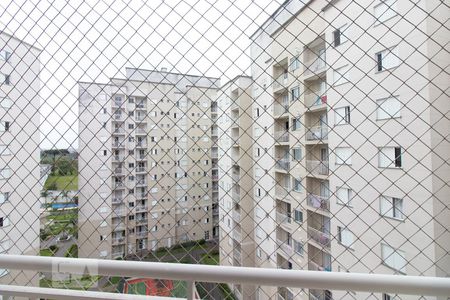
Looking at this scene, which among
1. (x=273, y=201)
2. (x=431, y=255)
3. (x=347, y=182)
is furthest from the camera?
(x=273, y=201)

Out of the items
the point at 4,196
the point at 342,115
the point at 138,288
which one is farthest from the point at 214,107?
the point at 4,196

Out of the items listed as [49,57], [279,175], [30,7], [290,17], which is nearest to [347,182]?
[279,175]

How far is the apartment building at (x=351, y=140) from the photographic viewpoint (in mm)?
917

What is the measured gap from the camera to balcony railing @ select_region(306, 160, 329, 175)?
3.45ft

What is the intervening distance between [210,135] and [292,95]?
38 centimetres

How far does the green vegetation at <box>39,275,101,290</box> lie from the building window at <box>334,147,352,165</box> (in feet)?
3.03

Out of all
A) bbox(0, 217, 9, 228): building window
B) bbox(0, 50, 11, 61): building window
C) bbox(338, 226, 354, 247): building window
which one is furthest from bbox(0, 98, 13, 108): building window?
bbox(338, 226, 354, 247): building window

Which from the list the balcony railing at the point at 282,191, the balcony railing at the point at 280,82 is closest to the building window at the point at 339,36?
the balcony railing at the point at 280,82

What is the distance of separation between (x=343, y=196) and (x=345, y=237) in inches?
6.0

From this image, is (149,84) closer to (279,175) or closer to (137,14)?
(137,14)

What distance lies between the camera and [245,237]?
1.09 meters

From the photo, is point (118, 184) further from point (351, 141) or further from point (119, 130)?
point (351, 141)

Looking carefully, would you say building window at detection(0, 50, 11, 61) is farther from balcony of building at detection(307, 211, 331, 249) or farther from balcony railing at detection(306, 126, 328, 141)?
balcony of building at detection(307, 211, 331, 249)

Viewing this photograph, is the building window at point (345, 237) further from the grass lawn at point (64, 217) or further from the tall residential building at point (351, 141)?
the grass lawn at point (64, 217)
